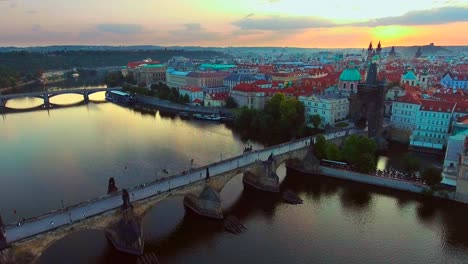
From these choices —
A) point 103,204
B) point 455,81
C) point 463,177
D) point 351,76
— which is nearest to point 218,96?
point 351,76

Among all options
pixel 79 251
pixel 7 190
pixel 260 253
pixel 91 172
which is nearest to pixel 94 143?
pixel 91 172

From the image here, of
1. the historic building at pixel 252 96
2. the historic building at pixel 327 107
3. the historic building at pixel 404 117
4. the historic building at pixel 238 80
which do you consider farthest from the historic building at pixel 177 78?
the historic building at pixel 404 117

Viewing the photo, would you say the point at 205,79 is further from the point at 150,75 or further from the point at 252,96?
the point at 150,75

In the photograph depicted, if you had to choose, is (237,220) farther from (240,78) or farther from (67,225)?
(240,78)

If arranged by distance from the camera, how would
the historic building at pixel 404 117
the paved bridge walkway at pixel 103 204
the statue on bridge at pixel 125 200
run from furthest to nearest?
the historic building at pixel 404 117 → the statue on bridge at pixel 125 200 → the paved bridge walkway at pixel 103 204

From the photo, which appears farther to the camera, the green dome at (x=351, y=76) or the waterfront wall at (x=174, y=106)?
the waterfront wall at (x=174, y=106)

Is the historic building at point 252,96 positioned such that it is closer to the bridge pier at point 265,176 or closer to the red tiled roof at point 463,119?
the red tiled roof at point 463,119

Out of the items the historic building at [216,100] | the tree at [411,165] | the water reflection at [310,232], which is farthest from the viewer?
the historic building at [216,100]
